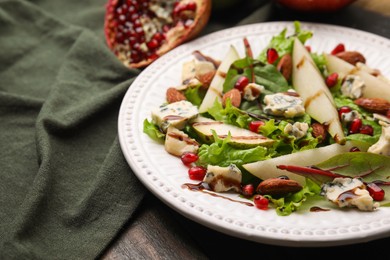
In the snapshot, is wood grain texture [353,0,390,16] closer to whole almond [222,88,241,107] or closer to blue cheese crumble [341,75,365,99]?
blue cheese crumble [341,75,365,99]

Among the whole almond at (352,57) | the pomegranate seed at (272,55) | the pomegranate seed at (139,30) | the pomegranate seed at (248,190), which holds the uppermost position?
the whole almond at (352,57)

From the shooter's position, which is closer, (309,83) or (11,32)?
(309,83)

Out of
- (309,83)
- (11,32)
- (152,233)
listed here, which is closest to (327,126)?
(309,83)

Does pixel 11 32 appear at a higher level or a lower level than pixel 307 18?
lower

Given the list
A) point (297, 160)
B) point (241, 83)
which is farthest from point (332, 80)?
point (297, 160)

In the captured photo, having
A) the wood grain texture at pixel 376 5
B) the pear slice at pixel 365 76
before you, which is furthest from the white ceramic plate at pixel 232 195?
the wood grain texture at pixel 376 5

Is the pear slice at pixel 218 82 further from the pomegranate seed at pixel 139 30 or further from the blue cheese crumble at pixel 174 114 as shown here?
the pomegranate seed at pixel 139 30

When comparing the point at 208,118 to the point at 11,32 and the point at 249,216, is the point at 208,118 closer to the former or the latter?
the point at 249,216
